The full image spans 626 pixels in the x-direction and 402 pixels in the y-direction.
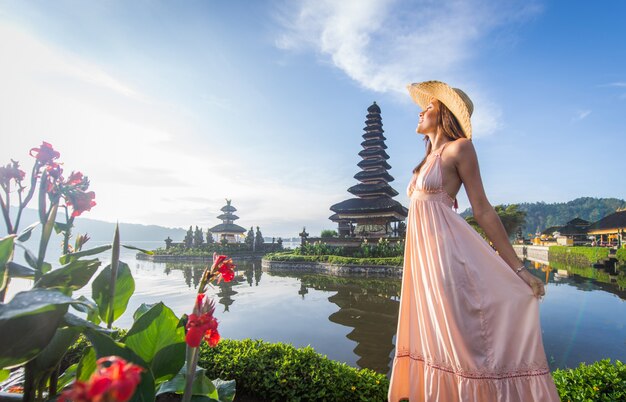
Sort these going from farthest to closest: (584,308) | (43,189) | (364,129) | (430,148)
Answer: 1. (364,129)
2. (584,308)
3. (430,148)
4. (43,189)

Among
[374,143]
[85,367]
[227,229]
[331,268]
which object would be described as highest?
[374,143]

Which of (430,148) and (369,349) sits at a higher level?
(430,148)

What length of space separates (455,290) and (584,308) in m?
9.79

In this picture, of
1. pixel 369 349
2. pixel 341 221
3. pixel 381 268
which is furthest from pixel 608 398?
pixel 341 221

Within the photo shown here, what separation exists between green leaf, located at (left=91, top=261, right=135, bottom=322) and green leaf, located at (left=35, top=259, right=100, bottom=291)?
113 mm

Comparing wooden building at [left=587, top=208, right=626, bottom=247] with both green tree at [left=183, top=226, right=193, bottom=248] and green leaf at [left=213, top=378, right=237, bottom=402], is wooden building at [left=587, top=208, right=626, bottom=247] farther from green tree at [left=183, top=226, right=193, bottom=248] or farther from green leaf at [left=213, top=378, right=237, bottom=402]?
green tree at [left=183, top=226, right=193, bottom=248]

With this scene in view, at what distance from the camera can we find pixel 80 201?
1.63 meters

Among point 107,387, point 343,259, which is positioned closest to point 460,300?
point 107,387

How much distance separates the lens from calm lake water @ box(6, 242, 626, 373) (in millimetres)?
5270

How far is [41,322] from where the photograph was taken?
3.36 ft

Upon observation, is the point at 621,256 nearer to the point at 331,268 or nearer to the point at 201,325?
the point at 331,268

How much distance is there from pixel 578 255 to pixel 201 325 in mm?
30198

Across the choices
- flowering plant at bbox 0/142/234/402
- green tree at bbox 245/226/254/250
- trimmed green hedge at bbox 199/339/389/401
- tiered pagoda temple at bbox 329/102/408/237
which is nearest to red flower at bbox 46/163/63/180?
flowering plant at bbox 0/142/234/402

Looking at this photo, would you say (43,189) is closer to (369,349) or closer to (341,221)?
(369,349)
